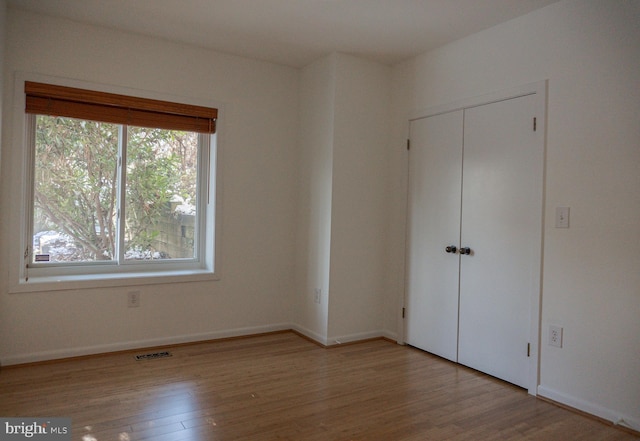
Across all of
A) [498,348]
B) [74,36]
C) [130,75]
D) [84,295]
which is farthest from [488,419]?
[74,36]

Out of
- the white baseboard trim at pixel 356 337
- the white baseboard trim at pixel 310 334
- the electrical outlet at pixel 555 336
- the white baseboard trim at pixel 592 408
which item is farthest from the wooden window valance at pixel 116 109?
the white baseboard trim at pixel 592 408

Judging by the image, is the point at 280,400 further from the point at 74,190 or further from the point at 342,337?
the point at 74,190

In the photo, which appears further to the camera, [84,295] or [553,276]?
[84,295]

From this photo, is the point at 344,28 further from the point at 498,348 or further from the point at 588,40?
the point at 498,348

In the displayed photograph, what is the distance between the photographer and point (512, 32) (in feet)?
10.0

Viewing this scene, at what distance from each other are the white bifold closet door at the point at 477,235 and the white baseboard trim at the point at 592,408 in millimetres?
166

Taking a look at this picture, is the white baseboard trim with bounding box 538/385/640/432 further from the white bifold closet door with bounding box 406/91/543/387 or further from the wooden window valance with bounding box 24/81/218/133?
the wooden window valance with bounding box 24/81/218/133

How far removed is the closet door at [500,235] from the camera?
2.93 metres

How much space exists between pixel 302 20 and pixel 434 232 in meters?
1.94

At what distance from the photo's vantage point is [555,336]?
2.76 metres

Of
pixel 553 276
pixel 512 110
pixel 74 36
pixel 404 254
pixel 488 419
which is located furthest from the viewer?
pixel 404 254

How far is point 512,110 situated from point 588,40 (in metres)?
0.59

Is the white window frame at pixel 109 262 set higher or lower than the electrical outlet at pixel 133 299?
higher

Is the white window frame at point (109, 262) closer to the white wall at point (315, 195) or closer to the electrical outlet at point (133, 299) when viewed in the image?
the electrical outlet at point (133, 299)
